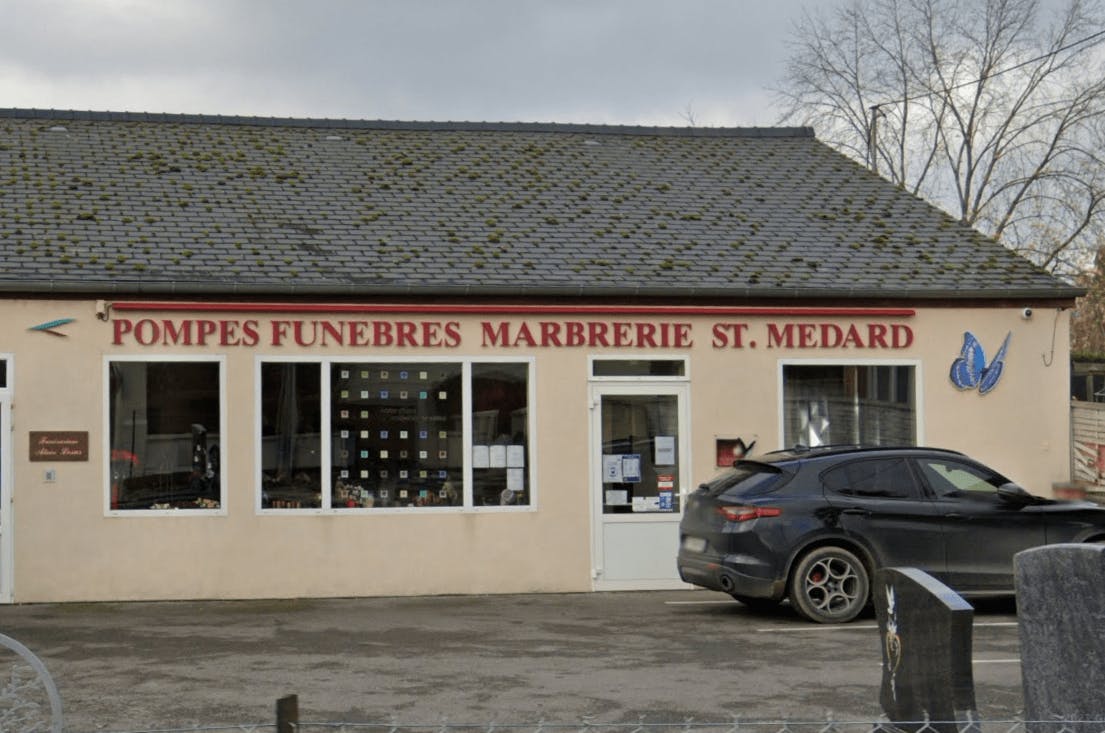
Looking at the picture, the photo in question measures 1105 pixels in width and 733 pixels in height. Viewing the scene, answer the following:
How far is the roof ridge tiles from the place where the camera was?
65.7 ft

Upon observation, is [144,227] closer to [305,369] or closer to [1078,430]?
[305,369]

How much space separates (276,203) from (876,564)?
8.26 m

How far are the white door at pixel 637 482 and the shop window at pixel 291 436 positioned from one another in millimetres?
2951

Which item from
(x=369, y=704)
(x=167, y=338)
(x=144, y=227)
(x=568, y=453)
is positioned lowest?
(x=369, y=704)

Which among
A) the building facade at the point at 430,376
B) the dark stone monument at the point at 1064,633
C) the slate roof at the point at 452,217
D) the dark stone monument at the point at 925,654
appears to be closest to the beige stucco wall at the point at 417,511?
the building facade at the point at 430,376

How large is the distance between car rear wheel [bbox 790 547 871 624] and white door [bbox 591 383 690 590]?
3.02 metres

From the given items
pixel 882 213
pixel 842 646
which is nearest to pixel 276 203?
pixel 882 213

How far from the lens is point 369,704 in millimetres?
9359

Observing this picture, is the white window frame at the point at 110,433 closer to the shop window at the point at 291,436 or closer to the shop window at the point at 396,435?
the shop window at the point at 291,436

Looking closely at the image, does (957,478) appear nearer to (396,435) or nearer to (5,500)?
(396,435)

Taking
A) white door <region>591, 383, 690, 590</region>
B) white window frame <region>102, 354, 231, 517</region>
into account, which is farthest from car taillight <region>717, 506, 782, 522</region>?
white window frame <region>102, 354, 231, 517</region>

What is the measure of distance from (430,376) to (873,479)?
192 inches

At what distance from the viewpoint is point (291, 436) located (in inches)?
627

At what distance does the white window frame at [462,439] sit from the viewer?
623 inches
